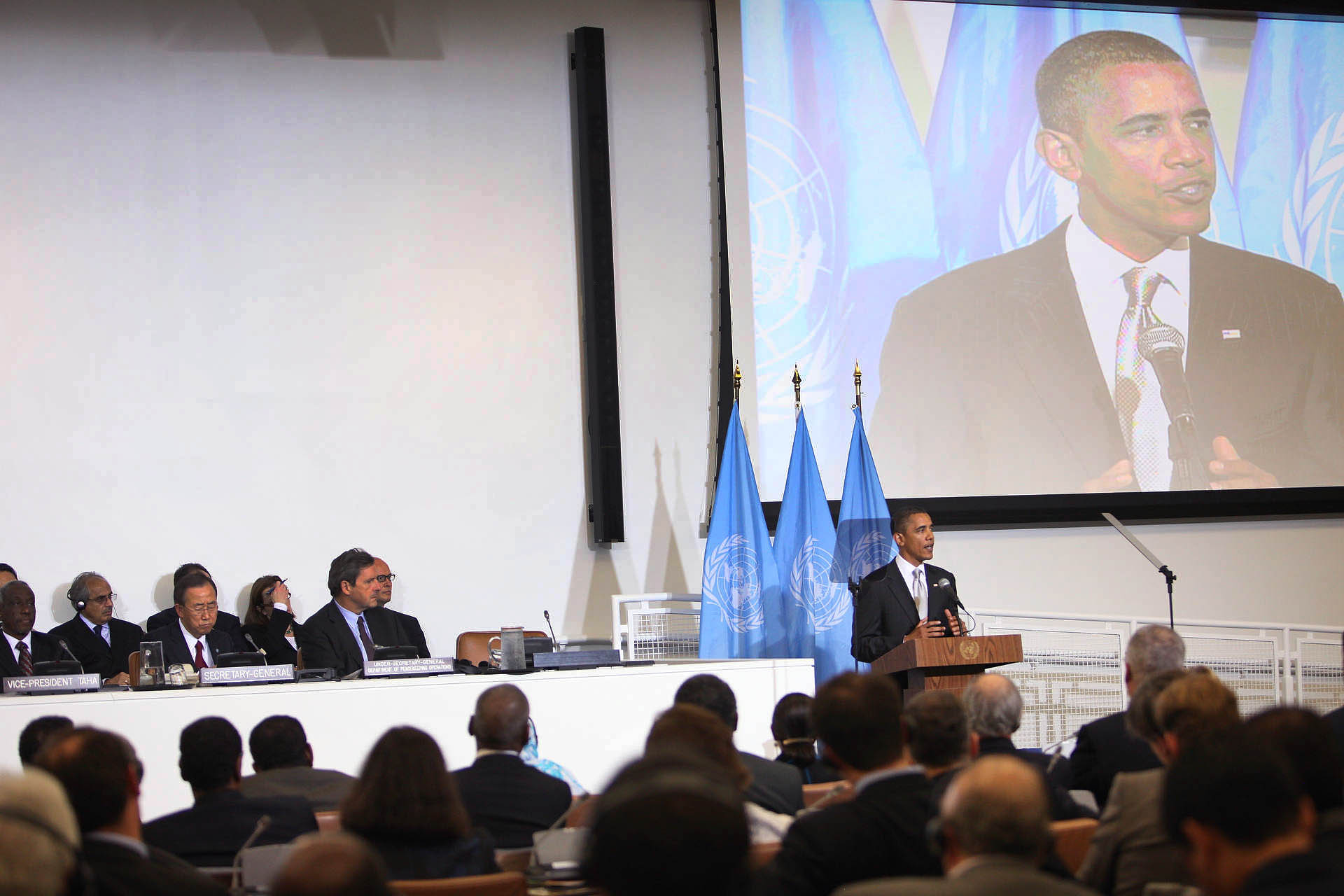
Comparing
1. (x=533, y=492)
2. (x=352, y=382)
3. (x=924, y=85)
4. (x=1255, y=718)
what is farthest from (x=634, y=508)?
(x=1255, y=718)

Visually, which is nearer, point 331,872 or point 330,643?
point 331,872

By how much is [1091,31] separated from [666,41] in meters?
2.65

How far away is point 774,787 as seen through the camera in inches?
126

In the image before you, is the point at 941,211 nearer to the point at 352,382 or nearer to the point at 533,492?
the point at 533,492

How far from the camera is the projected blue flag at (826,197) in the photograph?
8094mm

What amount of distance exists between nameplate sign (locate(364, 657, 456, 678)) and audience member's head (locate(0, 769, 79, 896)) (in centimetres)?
332

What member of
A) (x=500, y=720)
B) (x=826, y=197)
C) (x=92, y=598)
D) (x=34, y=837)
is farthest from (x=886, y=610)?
(x=34, y=837)

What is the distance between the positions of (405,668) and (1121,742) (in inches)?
111

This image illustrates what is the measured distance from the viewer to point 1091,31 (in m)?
8.50

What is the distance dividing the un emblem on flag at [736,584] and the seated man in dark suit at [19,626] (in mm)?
3222

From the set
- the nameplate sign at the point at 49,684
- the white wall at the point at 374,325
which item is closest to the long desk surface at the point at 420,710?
the nameplate sign at the point at 49,684

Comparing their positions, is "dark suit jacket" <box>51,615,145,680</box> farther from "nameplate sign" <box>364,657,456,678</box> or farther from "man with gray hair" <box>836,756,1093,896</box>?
"man with gray hair" <box>836,756,1093,896</box>

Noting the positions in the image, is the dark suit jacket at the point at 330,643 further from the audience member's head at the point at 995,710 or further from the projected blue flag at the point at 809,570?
the audience member's head at the point at 995,710

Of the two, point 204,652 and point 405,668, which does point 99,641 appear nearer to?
point 204,652
